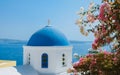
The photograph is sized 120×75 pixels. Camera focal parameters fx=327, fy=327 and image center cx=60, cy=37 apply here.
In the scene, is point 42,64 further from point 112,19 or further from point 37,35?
point 112,19

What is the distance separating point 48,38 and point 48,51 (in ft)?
2.60

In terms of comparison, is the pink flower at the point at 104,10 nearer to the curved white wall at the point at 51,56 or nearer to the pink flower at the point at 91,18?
the pink flower at the point at 91,18

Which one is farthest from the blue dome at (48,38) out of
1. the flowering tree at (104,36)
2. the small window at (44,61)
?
the flowering tree at (104,36)

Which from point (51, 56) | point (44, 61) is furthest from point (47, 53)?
point (44, 61)

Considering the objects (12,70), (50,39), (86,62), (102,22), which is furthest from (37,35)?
(102,22)

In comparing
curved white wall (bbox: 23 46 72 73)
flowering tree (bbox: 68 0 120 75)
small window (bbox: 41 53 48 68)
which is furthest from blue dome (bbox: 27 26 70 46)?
flowering tree (bbox: 68 0 120 75)

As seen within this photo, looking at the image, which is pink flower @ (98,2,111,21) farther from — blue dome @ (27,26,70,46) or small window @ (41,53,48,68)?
small window @ (41,53,48,68)

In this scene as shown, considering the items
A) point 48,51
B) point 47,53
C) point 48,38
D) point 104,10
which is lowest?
point 47,53

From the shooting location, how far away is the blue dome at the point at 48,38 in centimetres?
1920

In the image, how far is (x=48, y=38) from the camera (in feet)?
63.3

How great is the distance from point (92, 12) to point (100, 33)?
48 centimetres

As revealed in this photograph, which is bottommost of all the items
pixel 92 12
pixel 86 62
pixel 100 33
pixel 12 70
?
pixel 12 70

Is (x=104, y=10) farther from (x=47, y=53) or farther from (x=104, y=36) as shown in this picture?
(x=47, y=53)

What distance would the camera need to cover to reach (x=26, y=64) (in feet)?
64.8
